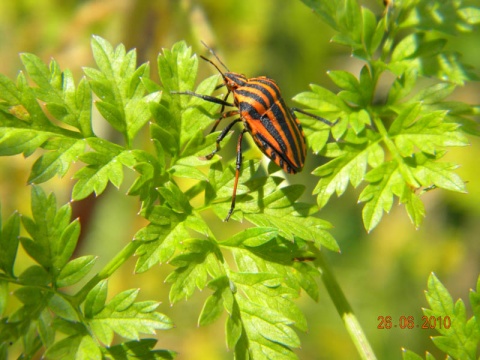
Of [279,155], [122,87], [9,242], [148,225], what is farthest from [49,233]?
[279,155]

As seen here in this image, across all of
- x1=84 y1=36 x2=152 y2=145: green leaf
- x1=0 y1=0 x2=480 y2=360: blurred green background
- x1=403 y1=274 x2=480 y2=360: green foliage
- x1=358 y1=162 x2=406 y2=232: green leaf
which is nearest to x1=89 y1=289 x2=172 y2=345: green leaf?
x1=84 y1=36 x2=152 y2=145: green leaf

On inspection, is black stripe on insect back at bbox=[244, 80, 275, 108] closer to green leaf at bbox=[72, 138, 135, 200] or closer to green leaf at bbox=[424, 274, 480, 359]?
green leaf at bbox=[72, 138, 135, 200]

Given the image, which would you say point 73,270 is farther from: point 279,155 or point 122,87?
point 279,155

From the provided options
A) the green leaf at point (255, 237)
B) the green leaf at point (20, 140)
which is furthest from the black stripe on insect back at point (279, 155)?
the green leaf at point (20, 140)

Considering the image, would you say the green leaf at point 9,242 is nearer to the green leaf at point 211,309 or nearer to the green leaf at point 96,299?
the green leaf at point 96,299

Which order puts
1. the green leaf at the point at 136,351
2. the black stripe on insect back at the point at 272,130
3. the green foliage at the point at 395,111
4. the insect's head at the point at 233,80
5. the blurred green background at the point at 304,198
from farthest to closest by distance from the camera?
1. the blurred green background at the point at 304,198
2. the insect's head at the point at 233,80
3. the black stripe on insect back at the point at 272,130
4. the green foliage at the point at 395,111
5. the green leaf at the point at 136,351

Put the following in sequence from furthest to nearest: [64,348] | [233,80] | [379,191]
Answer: [233,80] < [379,191] < [64,348]

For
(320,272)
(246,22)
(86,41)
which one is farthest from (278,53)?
(320,272)
